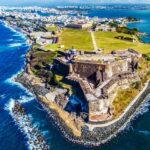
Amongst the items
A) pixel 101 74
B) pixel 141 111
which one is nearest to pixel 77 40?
pixel 101 74

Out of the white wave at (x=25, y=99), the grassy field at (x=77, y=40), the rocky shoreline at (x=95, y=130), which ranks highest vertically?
the rocky shoreline at (x=95, y=130)

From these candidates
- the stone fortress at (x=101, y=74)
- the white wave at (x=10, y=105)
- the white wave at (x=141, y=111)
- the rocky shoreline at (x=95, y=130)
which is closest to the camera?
the rocky shoreline at (x=95, y=130)

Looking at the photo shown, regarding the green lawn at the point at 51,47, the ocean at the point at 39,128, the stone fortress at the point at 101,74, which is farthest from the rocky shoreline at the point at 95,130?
the green lawn at the point at 51,47

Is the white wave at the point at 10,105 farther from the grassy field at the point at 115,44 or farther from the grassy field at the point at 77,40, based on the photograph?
the grassy field at the point at 77,40

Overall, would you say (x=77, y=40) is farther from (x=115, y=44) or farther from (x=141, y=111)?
(x=141, y=111)

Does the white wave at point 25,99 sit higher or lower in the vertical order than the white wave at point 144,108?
lower

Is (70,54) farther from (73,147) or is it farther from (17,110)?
(73,147)
